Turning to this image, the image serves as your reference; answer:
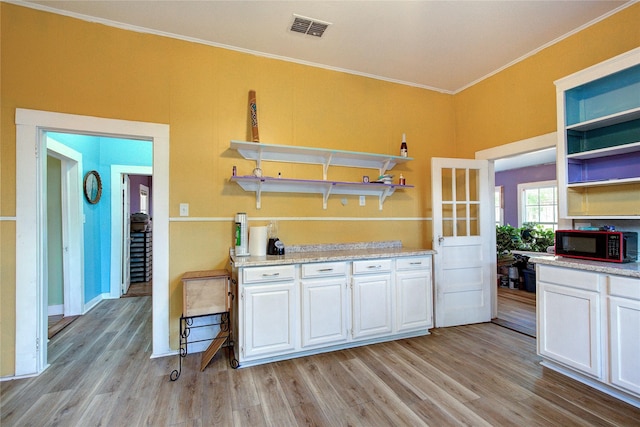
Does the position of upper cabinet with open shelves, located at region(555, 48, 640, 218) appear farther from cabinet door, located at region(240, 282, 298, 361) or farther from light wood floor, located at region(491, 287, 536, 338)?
cabinet door, located at region(240, 282, 298, 361)

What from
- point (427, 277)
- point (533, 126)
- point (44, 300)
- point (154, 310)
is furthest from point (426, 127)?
point (44, 300)

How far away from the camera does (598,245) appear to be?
2.19 metres

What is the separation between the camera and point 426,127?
3.75 metres

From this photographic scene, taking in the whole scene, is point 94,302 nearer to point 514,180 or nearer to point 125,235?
point 125,235

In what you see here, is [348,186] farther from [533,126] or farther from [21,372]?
[21,372]

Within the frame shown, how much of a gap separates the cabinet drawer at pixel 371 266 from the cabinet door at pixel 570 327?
1.27m

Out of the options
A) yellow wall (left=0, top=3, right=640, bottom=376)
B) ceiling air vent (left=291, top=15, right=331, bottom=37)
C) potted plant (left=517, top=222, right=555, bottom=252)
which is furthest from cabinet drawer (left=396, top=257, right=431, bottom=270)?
potted plant (left=517, top=222, right=555, bottom=252)

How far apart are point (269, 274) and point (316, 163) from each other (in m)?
1.35

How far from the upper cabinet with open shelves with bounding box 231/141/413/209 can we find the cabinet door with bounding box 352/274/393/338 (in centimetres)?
96

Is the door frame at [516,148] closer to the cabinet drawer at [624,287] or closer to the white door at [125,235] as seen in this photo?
the cabinet drawer at [624,287]

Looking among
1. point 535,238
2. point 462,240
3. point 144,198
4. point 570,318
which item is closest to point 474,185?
point 462,240

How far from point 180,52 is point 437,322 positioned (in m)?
3.90

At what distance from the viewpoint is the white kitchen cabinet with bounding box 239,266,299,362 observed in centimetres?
234

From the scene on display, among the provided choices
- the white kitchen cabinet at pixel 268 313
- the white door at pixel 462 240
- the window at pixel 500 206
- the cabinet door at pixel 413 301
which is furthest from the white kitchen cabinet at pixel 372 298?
the window at pixel 500 206
